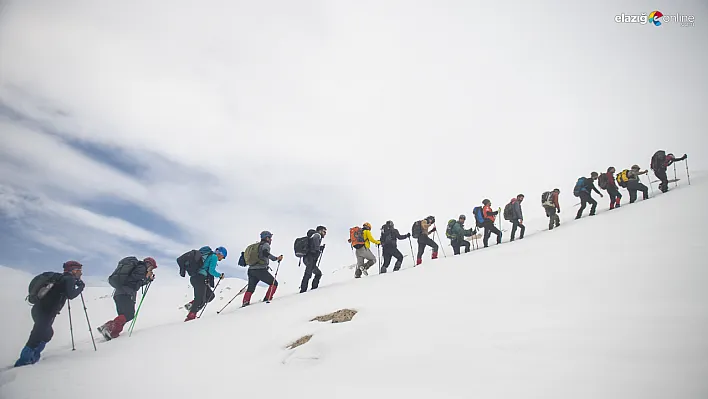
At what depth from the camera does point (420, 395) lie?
2.99 m

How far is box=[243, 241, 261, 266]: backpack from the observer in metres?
9.70

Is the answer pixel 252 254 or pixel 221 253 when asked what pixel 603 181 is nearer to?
pixel 252 254

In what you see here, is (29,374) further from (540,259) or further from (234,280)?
(234,280)

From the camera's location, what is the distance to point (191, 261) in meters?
9.44

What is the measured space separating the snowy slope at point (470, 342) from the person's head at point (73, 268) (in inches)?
53.8

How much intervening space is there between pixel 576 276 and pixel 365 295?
171 inches

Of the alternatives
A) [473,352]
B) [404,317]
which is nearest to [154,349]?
[404,317]

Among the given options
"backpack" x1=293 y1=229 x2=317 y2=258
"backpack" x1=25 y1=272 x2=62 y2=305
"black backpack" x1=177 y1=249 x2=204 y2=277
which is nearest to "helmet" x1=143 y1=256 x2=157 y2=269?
"black backpack" x1=177 y1=249 x2=204 y2=277

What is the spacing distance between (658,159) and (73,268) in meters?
Result: 20.3

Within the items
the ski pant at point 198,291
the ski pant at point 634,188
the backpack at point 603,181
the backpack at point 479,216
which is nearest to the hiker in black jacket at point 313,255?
the ski pant at point 198,291

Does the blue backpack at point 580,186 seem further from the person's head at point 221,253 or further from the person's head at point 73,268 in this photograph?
the person's head at point 73,268

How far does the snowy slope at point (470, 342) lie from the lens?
2848 millimetres

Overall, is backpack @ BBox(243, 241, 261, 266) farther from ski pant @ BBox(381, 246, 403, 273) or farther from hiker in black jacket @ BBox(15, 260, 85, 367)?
ski pant @ BBox(381, 246, 403, 273)

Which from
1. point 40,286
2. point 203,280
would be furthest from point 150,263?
point 40,286
